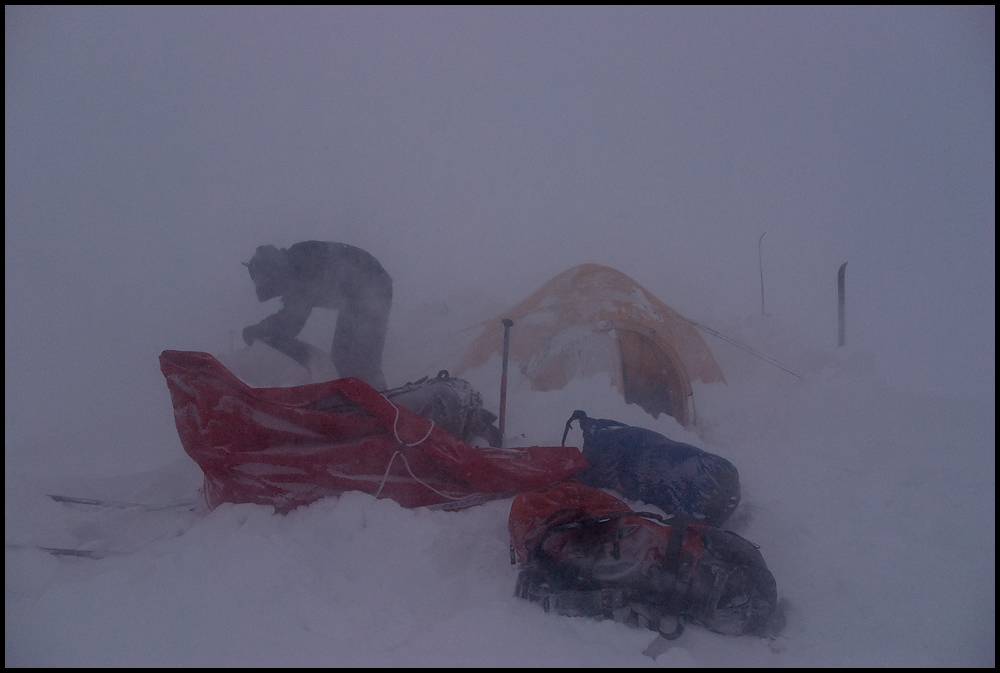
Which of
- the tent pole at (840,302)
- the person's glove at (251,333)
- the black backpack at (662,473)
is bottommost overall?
the black backpack at (662,473)

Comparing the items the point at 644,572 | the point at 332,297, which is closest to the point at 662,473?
the point at 644,572

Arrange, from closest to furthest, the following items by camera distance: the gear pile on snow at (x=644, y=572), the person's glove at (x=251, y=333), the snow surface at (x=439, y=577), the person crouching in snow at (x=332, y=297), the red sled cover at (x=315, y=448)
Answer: the snow surface at (x=439, y=577), the gear pile on snow at (x=644, y=572), the red sled cover at (x=315, y=448), the person's glove at (x=251, y=333), the person crouching in snow at (x=332, y=297)

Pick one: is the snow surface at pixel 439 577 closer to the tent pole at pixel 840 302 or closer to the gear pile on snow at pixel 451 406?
the gear pile on snow at pixel 451 406

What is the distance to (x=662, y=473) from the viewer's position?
208 centimetres

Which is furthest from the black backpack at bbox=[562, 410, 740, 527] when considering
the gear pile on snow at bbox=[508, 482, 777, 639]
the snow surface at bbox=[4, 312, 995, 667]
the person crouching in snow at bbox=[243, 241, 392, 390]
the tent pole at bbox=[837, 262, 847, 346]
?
the tent pole at bbox=[837, 262, 847, 346]

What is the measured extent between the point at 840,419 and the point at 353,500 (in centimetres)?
332

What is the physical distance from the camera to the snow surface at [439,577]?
4.17 feet

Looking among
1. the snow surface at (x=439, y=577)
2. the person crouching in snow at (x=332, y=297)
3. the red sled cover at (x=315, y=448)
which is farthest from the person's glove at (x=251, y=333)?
the red sled cover at (x=315, y=448)

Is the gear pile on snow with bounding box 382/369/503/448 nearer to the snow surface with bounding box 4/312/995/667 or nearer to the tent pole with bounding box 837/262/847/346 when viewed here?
the snow surface with bounding box 4/312/995/667

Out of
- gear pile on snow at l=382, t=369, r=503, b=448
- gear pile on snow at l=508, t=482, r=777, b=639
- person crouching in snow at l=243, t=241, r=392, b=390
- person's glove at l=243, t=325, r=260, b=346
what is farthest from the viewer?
person crouching in snow at l=243, t=241, r=392, b=390

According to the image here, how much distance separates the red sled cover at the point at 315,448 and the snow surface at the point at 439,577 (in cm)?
9

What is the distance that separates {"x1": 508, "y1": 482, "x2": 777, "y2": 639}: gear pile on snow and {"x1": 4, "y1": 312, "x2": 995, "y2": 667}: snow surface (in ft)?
0.20

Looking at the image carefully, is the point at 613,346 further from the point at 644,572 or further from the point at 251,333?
the point at 251,333

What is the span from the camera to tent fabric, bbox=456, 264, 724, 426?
345 centimetres
